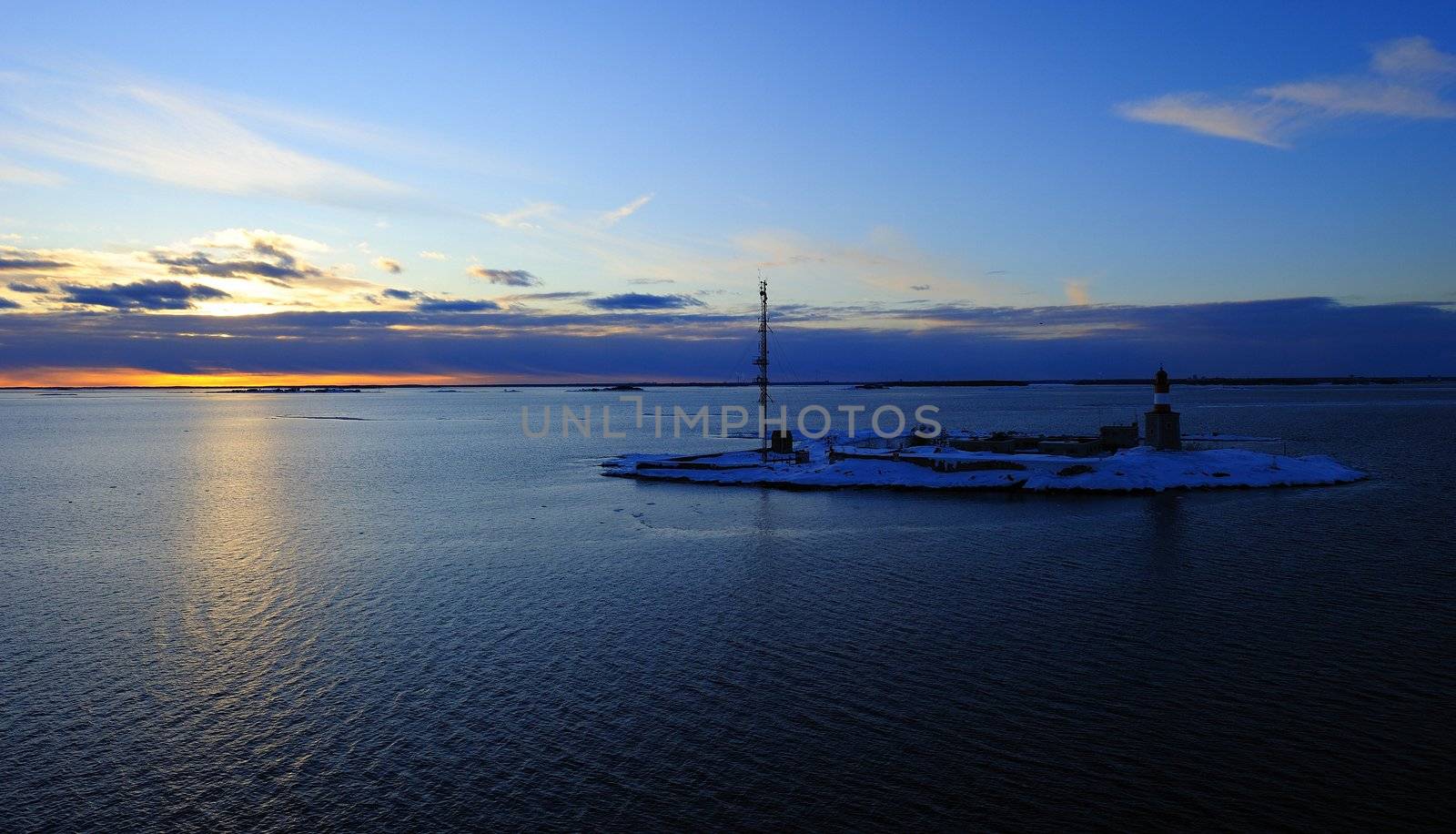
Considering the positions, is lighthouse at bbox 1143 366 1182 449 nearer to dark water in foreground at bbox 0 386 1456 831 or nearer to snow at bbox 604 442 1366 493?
snow at bbox 604 442 1366 493

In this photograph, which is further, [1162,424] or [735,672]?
[1162,424]

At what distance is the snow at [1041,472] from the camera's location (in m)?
45.7

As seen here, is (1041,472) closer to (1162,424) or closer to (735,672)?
(1162,424)

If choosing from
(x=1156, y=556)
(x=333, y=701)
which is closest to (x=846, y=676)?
(x=333, y=701)

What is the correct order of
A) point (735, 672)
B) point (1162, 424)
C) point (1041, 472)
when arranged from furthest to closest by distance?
1. point (1162, 424)
2. point (1041, 472)
3. point (735, 672)

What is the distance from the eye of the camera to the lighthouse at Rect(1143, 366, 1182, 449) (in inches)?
2115

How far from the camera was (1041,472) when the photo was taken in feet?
156

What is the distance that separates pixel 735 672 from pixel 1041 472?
35.5 metres

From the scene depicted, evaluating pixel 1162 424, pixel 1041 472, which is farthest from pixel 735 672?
pixel 1162 424

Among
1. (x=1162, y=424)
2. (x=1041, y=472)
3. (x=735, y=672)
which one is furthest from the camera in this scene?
(x=1162, y=424)

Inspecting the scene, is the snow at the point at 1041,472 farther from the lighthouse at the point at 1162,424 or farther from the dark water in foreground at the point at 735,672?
the dark water in foreground at the point at 735,672

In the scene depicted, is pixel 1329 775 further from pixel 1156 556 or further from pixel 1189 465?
pixel 1189 465

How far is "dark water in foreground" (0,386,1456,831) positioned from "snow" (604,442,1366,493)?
8.74 metres

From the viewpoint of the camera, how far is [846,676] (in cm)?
1655
